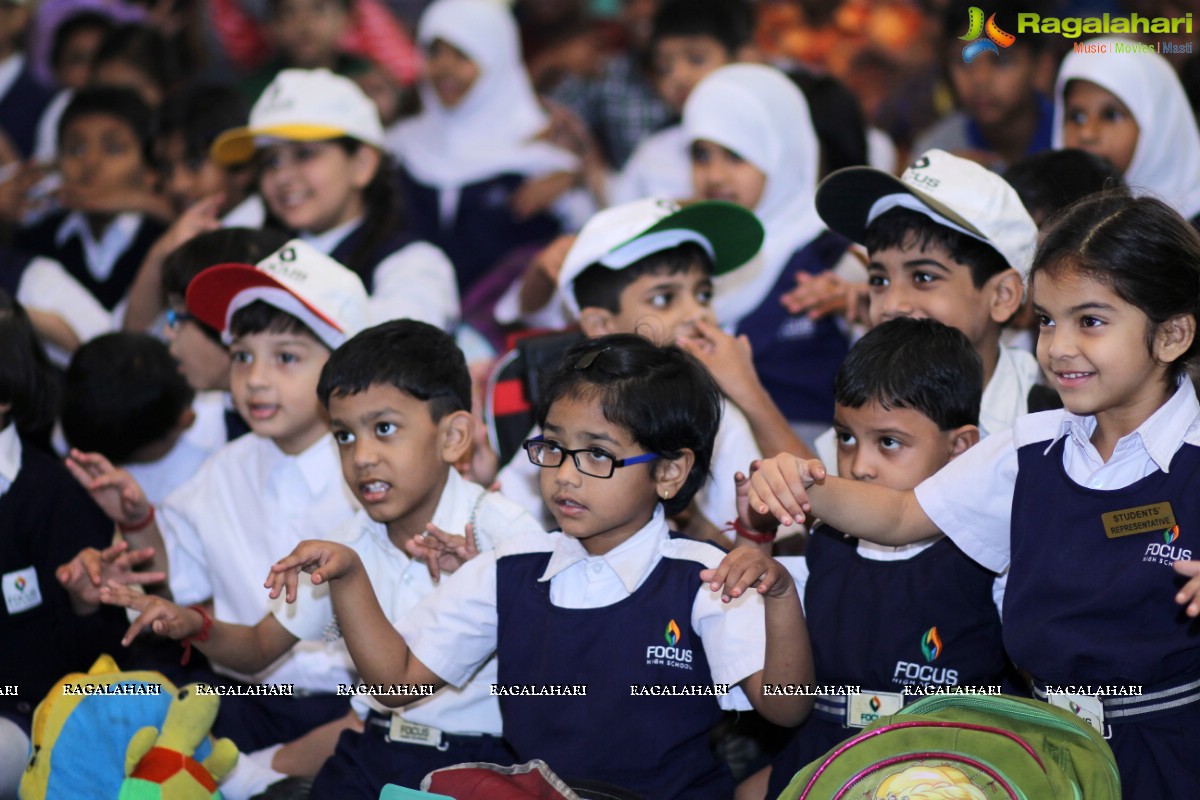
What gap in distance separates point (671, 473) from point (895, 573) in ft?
1.43

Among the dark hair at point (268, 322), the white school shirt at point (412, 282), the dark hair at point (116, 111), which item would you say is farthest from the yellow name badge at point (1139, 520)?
the dark hair at point (116, 111)

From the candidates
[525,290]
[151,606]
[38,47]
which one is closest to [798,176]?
Answer: [525,290]

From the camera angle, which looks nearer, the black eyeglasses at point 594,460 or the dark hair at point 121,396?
the black eyeglasses at point 594,460

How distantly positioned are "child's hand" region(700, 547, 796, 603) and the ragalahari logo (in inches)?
104

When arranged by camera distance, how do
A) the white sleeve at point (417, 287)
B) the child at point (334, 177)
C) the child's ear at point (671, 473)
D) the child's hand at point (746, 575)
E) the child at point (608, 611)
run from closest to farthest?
the child's hand at point (746, 575) < the child at point (608, 611) < the child's ear at point (671, 473) < the white sleeve at point (417, 287) < the child at point (334, 177)

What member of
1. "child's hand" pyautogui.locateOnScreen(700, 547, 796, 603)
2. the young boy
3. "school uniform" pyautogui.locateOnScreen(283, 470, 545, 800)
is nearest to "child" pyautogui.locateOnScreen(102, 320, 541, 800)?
"school uniform" pyautogui.locateOnScreen(283, 470, 545, 800)

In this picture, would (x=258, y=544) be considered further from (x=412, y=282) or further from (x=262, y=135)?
(x=262, y=135)

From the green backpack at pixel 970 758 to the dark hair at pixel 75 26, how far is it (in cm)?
507

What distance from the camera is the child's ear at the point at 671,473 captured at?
2523 mm

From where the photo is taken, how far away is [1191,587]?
79.3 inches

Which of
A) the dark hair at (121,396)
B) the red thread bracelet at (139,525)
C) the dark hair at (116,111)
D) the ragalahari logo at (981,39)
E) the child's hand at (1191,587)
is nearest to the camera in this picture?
the child's hand at (1191,587)

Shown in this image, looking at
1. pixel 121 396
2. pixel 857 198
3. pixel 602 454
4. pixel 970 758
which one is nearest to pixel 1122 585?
pixel 970 758

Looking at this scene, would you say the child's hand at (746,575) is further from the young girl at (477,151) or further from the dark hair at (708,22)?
the dark hair at (708,22)

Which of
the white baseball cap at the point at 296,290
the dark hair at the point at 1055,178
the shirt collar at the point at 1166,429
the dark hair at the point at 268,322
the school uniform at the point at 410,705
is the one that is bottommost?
the school uniform at the point at 410,705
